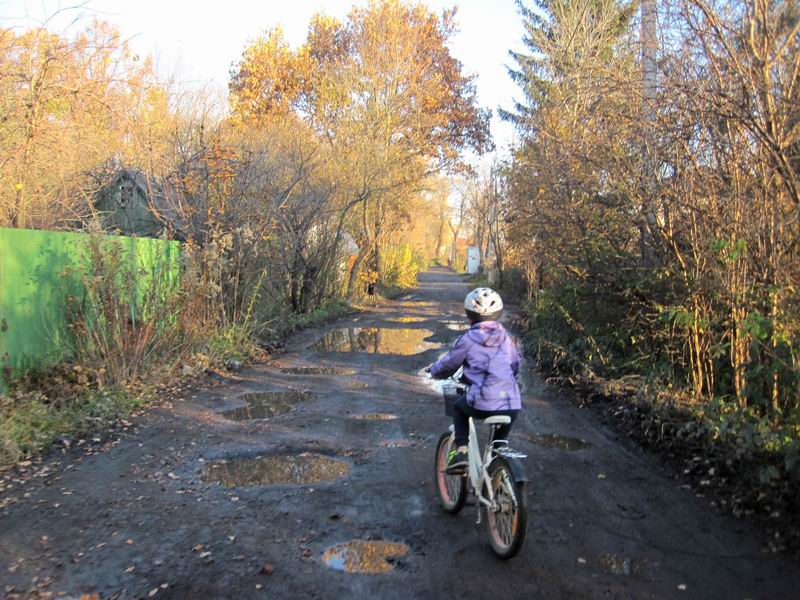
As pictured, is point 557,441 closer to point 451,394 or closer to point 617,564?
point 451,394

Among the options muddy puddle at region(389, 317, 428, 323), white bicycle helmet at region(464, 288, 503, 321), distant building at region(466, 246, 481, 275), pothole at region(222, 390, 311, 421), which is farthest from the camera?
distant building at region(466, 246, 481, 275)

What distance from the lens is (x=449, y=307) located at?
2562 centimetres

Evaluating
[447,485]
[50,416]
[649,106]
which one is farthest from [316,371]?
[649,106]

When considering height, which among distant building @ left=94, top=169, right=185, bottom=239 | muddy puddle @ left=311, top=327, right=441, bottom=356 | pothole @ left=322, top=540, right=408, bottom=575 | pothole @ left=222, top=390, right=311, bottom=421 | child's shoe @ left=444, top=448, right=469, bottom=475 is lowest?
pothole @ left=222, top=390, right=311, bottom=421

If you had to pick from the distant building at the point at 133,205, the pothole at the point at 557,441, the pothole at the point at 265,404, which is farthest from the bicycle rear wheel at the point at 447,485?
the distant building at the point at 133,205

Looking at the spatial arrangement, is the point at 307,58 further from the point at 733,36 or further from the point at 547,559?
the point at 547,559

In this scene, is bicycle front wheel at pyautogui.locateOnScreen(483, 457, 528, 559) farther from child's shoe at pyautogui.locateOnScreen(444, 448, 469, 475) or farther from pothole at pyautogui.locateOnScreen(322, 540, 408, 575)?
pothole at pyautogui.locateOnScreen(322, 540, 408, 575)

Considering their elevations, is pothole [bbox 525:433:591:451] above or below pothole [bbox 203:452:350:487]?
above

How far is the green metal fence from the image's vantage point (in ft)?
24.9

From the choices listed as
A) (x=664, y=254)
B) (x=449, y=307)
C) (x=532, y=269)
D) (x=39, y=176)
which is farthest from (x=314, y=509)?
(x=449, y=307)

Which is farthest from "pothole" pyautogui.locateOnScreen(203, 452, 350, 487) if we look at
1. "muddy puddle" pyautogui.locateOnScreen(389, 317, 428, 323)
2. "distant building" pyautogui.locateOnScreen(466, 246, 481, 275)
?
"distant building" pyautogui.locateOnScreen(466, 246, 481, 275)

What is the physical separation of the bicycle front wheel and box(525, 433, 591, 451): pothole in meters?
2.73

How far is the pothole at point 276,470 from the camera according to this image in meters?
5.64

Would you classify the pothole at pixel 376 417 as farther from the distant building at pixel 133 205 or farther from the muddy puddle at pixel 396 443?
the distant building at pixel 133 205
